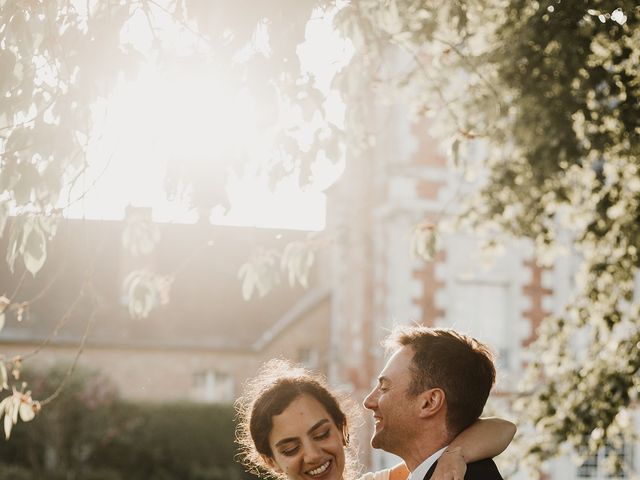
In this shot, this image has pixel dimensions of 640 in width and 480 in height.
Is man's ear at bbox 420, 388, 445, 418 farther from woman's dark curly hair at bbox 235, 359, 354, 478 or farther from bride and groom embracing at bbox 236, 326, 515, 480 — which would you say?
woman's dark curly hair at bbox 235, 359, 354, 478

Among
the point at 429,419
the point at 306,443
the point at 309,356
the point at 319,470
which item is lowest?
the point at 319,470

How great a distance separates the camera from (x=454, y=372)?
381 cm

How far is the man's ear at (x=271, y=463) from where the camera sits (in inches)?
177

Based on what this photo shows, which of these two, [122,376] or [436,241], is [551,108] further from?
[122,376]

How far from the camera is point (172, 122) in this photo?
182 inches

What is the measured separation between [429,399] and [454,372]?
0.14 m

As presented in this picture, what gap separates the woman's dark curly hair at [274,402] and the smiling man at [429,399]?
0.70 metres

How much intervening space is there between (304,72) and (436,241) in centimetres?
177

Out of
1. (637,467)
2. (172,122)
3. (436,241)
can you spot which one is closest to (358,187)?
(637,467)

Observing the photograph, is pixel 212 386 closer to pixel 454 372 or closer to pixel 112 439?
pixel 112 439

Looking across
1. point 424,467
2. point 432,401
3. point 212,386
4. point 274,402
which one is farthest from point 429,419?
point 212,386

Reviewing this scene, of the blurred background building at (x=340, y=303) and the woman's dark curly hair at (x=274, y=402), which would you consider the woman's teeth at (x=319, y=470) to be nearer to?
the woman's dark curly hair at (x=274, y=402)

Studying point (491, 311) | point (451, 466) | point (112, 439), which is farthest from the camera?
point (112, 439)

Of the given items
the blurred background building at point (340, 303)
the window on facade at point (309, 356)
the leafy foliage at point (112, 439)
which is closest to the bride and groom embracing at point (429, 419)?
the blurred background building at point (340, 303)
